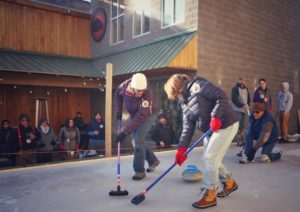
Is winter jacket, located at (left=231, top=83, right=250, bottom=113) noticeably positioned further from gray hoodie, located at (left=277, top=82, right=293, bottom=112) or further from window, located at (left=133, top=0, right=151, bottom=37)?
window, located at (left=133, top=0, right=151, bottom=37)

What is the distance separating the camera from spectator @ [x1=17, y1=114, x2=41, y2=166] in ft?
28.1

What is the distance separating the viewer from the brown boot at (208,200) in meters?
3.61

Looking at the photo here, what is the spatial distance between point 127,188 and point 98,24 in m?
11.7

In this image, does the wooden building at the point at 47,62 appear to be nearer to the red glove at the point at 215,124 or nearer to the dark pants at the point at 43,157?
the dark pants at the point at 43,157

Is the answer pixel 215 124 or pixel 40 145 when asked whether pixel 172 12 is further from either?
pixel 215 124

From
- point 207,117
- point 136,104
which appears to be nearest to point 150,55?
point 136,104

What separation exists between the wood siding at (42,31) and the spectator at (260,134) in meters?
10.3

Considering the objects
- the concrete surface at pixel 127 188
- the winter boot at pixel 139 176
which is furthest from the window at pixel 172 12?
the winter boot at pixel 139 176

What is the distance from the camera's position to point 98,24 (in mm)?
14953

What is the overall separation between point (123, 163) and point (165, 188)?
6.87 ft

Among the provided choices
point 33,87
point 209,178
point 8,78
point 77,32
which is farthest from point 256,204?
point 77,32

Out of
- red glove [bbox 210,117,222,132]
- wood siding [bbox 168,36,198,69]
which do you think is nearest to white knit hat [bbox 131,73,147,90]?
red glove [bbox 210,117,222,132]

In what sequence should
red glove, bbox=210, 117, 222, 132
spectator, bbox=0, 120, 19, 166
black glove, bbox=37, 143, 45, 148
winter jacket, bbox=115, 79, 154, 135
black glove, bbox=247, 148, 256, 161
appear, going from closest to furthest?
red glove, bbox=210, 117, 222, 132 → winter jacket, bbox=115, 79, 154, 135 → black glove, bbox=247, 148, 256, 161 → spectator, bbox=0, 120, 19, 166 → black glove, bbox=37, 143, 45, 148

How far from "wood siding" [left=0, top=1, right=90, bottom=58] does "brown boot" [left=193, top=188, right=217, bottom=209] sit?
11.7 metres
